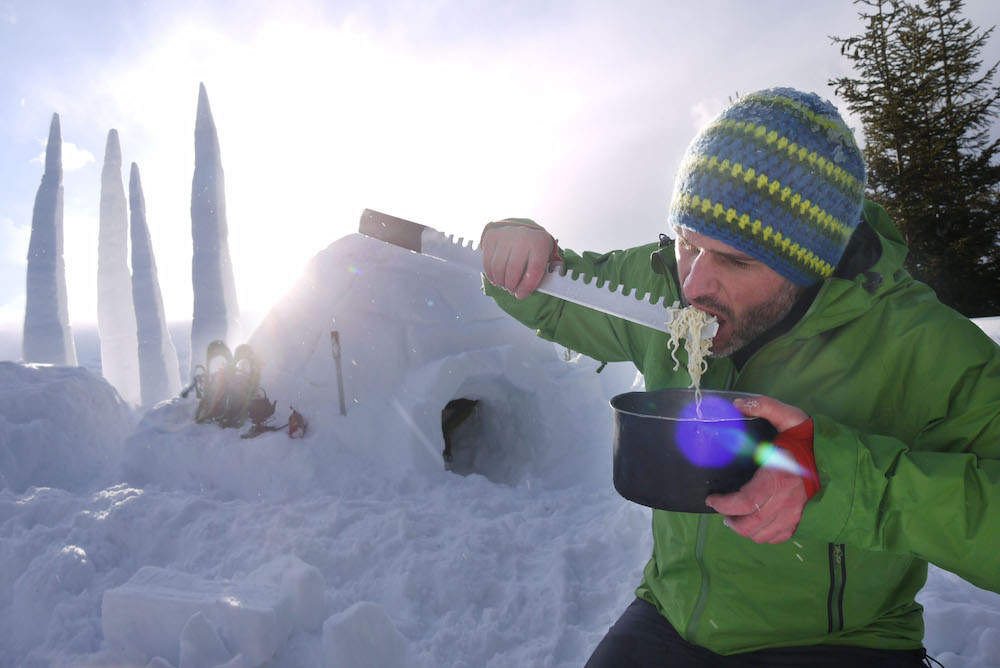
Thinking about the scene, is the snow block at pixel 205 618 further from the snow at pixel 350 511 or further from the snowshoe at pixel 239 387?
the snowshoe at pixel 239 387

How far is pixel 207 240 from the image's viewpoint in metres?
17.2

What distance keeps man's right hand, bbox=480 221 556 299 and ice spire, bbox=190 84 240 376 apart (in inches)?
695

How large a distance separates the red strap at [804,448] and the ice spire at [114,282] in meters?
22.1

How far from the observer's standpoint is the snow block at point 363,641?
8.80ft

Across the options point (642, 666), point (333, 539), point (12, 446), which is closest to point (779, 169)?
point (642, 666)

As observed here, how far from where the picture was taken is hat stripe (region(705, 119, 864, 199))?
57.0 inches

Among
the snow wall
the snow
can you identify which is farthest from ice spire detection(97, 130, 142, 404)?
the snow wall

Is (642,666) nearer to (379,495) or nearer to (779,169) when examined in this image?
(779,169)

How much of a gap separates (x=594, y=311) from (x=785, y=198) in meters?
0.82

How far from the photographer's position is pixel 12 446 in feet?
21.3

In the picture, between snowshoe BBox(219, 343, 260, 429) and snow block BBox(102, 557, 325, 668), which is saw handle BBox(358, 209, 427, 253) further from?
snowshoe BBox(219, 343, 260, 429)

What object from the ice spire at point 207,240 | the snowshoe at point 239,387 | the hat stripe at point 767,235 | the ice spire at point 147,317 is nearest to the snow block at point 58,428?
the snowshoe at point 239,387

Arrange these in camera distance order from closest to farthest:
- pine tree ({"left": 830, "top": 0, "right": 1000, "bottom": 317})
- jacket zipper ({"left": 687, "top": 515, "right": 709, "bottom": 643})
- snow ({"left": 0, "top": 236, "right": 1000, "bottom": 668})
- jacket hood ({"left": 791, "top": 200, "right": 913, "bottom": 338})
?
jacket hood ({"left": 791, "top": 200, "right": 913, "bottom": 338}), jacket zipper ({"left": 687, "top": 515, "right": 709, "bottom": 643}), snow ({"left": 0, "top": 236, "right": 1000, "bottom": 668}), pine tree ({"left": 830, "top": 0, "right": 1000, "bottom": 317})

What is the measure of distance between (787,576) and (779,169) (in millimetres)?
1195
